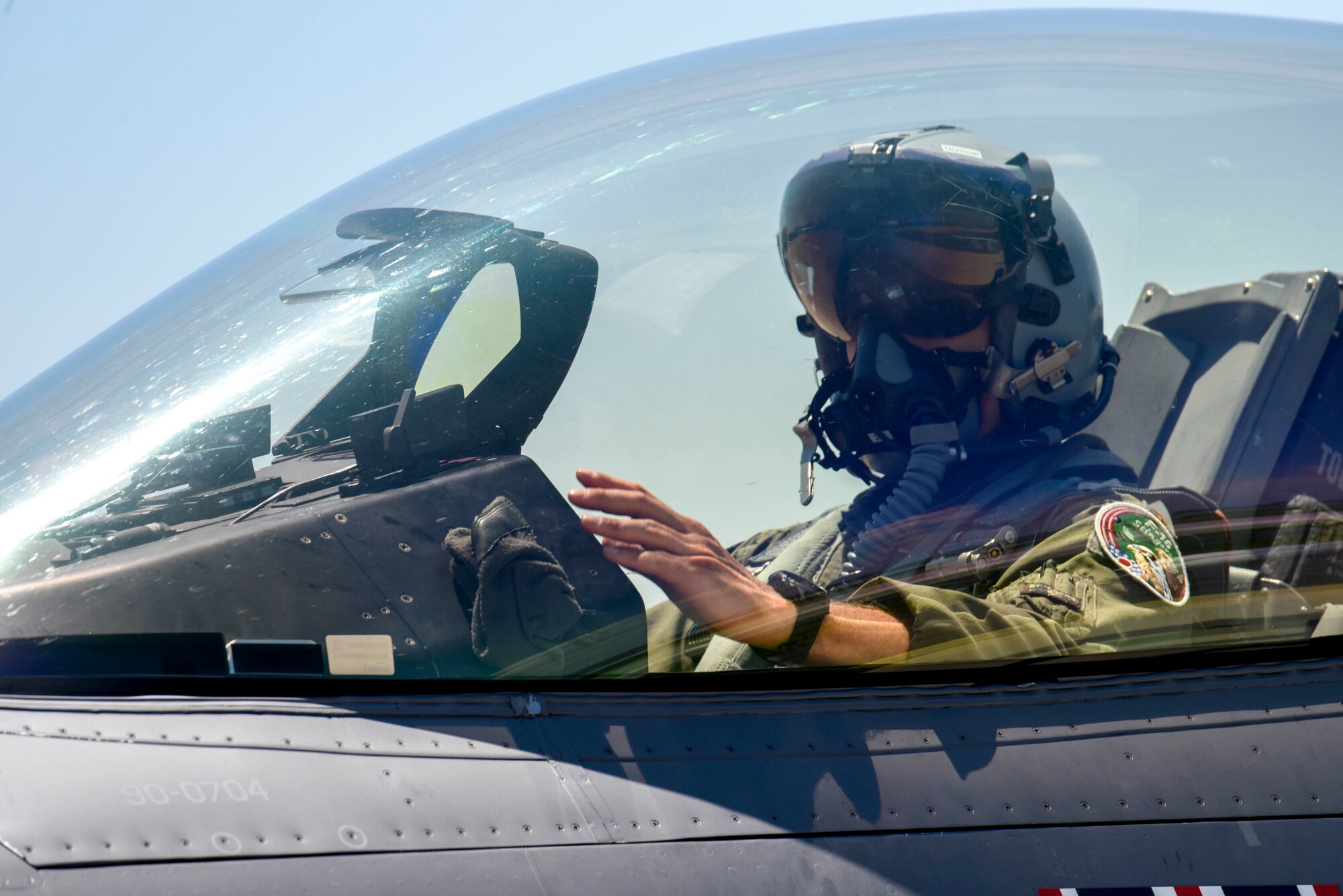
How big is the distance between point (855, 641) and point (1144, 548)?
470 millimetres

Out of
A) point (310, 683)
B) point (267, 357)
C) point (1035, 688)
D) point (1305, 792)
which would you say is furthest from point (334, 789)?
point (1305, 792)

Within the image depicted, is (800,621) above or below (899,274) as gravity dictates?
below

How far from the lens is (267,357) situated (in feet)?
4.73

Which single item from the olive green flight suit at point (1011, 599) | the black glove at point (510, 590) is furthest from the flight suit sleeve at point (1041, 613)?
the black glove at point (510, 590)

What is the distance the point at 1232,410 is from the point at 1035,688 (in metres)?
1.13

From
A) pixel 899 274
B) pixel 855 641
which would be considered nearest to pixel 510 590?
pixel 855 641

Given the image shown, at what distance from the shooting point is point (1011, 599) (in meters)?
1.39

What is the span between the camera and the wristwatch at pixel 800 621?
128cm

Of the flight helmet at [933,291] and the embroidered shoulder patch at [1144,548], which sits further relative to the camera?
the flight helmet at [933,291]

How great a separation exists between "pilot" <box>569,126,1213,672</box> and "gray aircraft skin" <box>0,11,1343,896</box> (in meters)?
0.07

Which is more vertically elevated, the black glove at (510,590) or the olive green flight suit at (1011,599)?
the black glove at (510,590)

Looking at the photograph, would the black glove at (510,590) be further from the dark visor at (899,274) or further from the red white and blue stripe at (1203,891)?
the dark visor at (899,274)

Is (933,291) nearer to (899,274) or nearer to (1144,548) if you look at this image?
(899,274)

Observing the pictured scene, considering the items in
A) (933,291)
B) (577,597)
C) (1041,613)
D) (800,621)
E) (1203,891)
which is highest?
(933,291)
